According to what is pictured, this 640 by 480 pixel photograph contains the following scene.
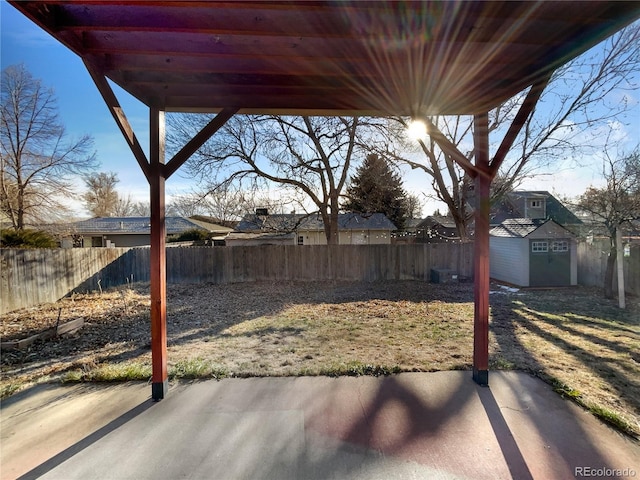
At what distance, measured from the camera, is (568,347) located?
405cm

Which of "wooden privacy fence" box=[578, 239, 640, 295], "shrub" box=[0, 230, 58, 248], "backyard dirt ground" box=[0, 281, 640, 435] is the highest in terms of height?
"shrub" box=[0, 230, 58, 248]

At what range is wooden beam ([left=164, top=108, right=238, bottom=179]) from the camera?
280cm

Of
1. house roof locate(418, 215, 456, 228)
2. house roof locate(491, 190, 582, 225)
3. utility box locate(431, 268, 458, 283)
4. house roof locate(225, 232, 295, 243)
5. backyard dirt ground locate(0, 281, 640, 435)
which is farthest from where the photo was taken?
house roof locate(418, 215, 456, 228)

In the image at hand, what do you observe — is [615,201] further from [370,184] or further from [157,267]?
[157,267]

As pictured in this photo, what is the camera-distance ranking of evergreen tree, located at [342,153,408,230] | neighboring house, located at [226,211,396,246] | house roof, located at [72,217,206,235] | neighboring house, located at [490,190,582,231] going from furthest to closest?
house roof, located at [72,217,206,235] < neighboring house, located at [490,190,582,231] < neighboring house, located at [226,211,396,246] < evergreen tree, located at [342,153,408,230]

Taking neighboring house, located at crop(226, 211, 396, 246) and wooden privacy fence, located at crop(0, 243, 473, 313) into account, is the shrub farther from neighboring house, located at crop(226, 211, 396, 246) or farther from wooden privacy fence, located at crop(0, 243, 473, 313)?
neighboring house, located at crop(226, 211, 396, 246)

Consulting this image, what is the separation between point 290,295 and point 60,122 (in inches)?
400

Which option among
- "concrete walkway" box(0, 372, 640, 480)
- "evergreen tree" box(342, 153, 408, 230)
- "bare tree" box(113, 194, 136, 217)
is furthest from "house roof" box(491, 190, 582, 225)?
"bare tree" box(113, 194, 136, 217)

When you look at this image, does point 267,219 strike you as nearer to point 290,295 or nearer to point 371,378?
point 290,295

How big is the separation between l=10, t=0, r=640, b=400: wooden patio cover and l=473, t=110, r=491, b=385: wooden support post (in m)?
0.01

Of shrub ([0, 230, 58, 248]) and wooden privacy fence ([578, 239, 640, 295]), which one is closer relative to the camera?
wooden privacy fence ([578, 239, 640, 295])

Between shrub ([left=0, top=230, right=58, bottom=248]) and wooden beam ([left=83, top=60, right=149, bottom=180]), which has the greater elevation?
wooden beam ([left=83, top=60, right=149, bottom=180])

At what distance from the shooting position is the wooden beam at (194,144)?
280 centimetres

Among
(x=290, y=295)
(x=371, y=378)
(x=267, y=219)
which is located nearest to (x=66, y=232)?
(x=267, y=219)
